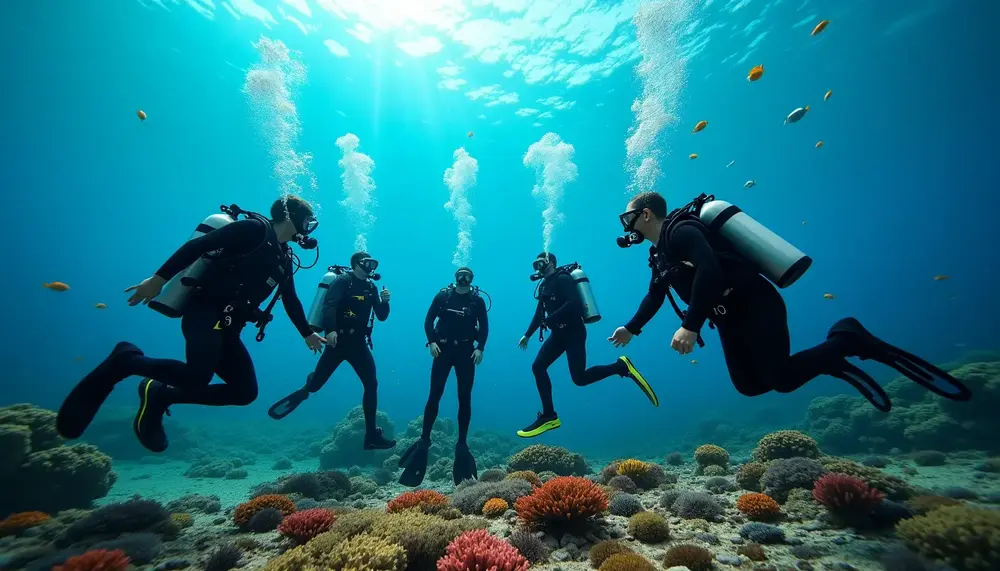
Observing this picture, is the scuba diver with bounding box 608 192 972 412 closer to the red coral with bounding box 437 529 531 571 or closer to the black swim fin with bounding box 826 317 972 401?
the black swim fin with bounding box 826 317 972 401

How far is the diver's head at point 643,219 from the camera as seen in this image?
185 inches

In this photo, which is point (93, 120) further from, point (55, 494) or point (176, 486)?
point (55, 494)

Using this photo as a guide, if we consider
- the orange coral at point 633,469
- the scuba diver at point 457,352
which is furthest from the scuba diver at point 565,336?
the scuba diver at point 457,352

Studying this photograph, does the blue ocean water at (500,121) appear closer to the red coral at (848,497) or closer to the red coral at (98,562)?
the red coral at (848,497)

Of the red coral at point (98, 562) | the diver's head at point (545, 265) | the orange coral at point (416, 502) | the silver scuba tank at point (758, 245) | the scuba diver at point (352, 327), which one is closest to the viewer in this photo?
the red coral at point (98, 562)

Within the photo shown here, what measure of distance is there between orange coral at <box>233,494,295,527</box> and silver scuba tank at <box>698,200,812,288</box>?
738 cm

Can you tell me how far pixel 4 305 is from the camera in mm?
106000

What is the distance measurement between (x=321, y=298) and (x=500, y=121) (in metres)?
39.1

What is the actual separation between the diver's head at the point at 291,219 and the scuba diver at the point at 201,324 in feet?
1.47

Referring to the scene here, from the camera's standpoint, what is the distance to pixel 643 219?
4.74 metres

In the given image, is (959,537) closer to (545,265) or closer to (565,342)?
(565,342)

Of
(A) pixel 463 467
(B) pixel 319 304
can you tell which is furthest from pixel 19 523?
(A) pixel 463 467

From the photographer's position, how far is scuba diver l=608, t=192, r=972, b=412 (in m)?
3.38

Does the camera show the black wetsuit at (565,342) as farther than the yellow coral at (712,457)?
No
